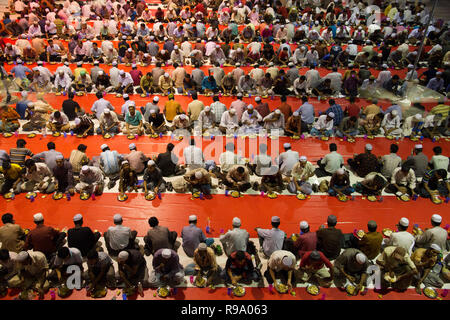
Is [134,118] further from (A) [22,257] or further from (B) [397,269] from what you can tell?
(B) [397,269]

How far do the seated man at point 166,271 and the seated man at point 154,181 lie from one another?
96.1 inches

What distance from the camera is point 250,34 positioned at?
16984 mm

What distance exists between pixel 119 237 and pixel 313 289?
3.95m

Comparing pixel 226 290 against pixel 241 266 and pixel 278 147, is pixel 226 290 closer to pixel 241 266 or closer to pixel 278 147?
pixel 241 266

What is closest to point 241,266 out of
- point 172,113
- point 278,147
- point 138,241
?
point 138,241

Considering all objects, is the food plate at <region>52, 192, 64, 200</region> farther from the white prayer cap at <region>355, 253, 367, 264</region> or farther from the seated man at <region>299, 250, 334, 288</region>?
the white prayer cap at <region>355, 253, 367, 264</region>

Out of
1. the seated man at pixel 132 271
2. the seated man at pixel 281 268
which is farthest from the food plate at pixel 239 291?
the seated man at pixel 132 271

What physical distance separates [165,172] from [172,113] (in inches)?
108

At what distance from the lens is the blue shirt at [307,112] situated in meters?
11.0

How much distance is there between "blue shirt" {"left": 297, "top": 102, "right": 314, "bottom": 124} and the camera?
434 inches

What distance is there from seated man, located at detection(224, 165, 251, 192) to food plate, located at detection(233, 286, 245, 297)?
9.17 ft

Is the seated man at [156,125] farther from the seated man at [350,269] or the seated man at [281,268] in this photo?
the seated man at [350,269]

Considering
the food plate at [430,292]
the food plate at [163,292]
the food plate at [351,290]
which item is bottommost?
the food plate at [430,292]

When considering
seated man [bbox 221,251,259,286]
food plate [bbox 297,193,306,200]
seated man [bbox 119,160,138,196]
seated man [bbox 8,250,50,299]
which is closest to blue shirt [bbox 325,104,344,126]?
food plate [bbox 297,193,306,200]
